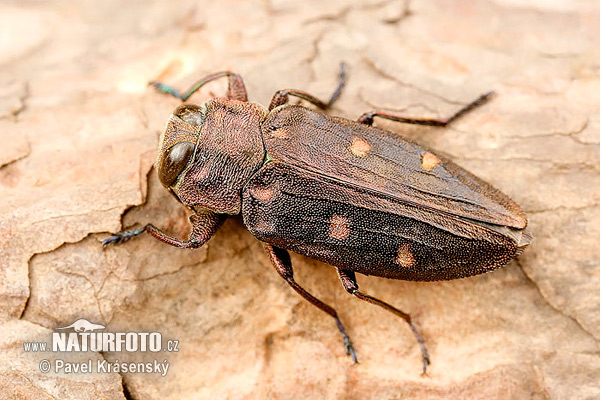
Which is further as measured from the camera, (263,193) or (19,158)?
(19,158)

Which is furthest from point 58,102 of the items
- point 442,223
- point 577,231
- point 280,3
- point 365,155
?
point 577,231

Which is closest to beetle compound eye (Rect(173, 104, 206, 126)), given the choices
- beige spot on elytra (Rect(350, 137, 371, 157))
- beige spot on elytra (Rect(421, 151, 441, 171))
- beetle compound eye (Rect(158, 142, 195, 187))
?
beetle compound eye (Rect(158, 142, 195, 187))

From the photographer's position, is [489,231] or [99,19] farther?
[99,19]

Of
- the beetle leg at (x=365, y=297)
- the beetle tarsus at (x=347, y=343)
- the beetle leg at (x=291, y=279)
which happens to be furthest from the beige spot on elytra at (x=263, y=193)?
the beetle tarsus at (x=347, y=343)

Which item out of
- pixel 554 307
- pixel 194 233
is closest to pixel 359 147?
pixel 194 233

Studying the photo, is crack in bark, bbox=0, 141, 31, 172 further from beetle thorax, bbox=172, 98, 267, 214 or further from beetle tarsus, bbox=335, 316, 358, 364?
beetle tarsus, bbox=335, 316, 358, 364

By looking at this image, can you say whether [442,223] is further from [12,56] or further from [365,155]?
[12,56]

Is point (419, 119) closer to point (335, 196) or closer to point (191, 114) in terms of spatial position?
point (335, 196)
